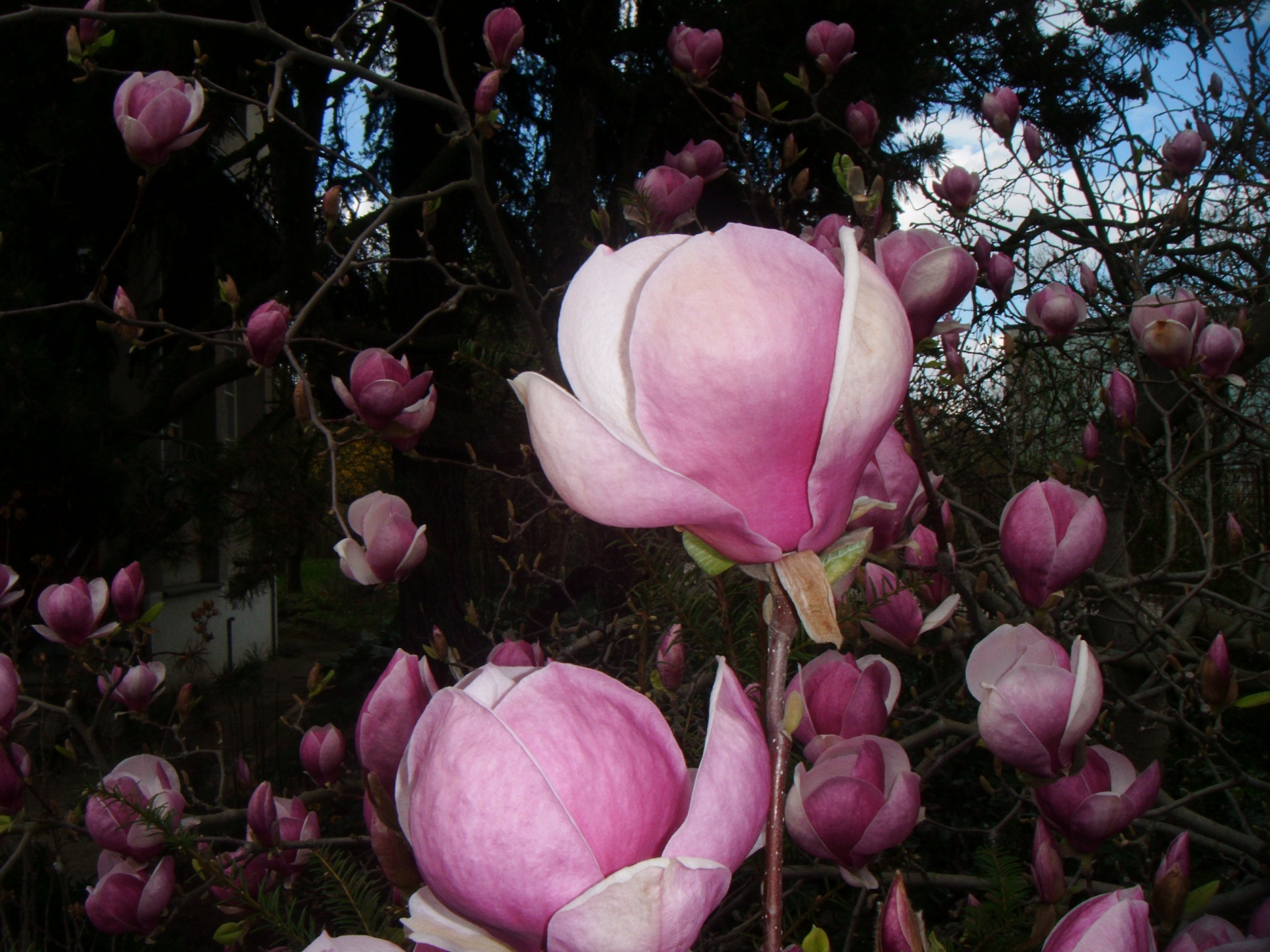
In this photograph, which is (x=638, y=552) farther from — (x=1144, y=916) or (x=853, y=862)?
(x=1144, y=916)

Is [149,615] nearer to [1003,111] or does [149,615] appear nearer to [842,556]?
[842,556]

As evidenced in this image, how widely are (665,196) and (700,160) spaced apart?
0.31 metres

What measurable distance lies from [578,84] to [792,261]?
361 cm

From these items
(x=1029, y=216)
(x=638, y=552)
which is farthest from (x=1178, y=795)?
(x=638, y=552)

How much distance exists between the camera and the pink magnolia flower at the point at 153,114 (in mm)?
1212

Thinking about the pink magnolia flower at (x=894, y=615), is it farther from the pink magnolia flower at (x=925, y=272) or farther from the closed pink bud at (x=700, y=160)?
the closed pink bud at (x=700, y=160)

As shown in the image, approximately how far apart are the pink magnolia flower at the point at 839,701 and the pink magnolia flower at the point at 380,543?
0.61m

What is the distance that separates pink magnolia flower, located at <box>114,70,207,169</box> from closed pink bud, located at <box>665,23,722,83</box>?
873mm

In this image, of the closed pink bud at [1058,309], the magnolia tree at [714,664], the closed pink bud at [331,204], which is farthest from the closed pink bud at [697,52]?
the closed pink bud at [1058,309]

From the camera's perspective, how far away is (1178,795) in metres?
2.93

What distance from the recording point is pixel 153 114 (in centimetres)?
122

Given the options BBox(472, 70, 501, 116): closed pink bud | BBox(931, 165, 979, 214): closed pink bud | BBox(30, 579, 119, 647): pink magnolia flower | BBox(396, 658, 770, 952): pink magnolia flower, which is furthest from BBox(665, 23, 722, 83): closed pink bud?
BBox(396, 658, 770, 952): pink magnolia flower

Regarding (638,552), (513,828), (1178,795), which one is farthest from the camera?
(1178,795)

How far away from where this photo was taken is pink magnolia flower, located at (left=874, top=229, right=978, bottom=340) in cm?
47
